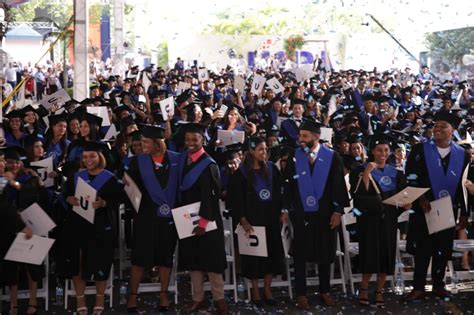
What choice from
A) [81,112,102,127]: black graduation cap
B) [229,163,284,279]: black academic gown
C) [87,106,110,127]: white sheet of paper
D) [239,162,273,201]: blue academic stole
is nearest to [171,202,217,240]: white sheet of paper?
[229,163,284,279]: black academic gown

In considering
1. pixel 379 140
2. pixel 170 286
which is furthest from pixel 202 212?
pixel 379 140

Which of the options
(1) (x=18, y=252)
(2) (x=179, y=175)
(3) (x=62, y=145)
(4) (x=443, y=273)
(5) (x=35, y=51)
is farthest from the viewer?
(5) (x=35, y=51)

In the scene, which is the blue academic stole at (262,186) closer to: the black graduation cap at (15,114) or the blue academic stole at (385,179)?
the blue academic stole at (385,179)

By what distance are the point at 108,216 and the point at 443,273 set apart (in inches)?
133

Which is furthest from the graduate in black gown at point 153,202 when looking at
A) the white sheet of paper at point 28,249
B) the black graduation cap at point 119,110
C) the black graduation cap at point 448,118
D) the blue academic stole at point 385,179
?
the black graduation cap at point 119,110

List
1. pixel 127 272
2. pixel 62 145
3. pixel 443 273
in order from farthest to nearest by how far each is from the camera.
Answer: pixel 62 145, pixel 127 272, pixel 443 273

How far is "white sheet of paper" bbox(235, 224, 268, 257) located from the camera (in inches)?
308

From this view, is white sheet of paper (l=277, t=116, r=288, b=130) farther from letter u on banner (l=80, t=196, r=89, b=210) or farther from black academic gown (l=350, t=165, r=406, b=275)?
letter u on banner (l=80, t=196, r=89, b=210)

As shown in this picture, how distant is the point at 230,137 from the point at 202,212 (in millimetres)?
2895

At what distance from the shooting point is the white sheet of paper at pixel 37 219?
718cm

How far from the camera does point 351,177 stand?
8.03 m

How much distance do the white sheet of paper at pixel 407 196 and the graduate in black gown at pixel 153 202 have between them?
2108 mm

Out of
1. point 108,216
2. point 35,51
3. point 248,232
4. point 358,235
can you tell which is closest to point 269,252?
point 248,232

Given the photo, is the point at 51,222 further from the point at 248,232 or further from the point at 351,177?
the point at 351,177
